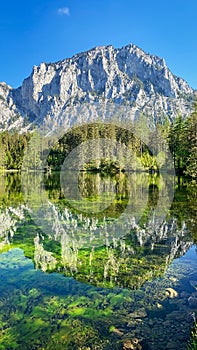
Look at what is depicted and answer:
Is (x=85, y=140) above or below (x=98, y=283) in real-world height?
above

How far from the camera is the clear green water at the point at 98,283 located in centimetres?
588

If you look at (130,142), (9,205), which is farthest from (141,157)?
(9,205)

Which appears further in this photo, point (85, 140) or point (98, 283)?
point (85, 140)

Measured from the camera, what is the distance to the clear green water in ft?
19.3

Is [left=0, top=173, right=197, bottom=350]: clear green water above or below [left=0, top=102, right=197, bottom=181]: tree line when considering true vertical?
below

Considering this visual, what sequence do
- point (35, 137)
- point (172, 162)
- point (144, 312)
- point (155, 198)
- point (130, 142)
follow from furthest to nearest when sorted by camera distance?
1. point (35, 137)
2. point (130, 142)
3. point (172, 162)
4. point (155, 198)
5. point (144, 312)

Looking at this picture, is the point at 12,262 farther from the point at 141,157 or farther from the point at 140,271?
the point at 141,157

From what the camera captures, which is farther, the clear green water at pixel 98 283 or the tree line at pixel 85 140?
the tree line at pixel 85 140

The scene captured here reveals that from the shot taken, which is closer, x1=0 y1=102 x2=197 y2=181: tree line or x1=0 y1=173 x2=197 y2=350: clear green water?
x1=0 y1=173 x2=197 y2=350: clear green water

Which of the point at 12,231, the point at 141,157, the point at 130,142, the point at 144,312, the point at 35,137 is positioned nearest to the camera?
the point at 144,312

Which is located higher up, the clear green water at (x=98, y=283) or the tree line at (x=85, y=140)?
the tree line at (x=85, y=140)

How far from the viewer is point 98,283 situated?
330 inches

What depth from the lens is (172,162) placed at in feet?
213

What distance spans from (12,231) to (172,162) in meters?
55.1
